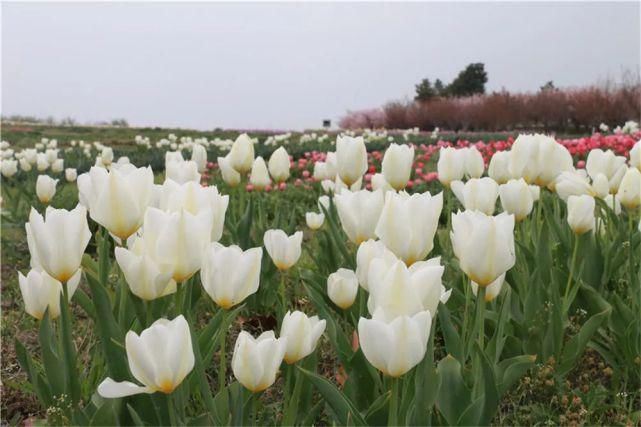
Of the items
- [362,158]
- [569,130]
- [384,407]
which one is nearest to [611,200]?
[362,158]

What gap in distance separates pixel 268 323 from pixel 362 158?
2.83 feet

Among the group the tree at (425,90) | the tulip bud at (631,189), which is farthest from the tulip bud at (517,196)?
the tree at (425,90)

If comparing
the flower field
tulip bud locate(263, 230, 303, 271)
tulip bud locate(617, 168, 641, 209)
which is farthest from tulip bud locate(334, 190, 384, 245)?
tulip bud locate(617, 168, 641, 209)

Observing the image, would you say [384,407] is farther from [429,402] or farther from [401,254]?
[401,254]

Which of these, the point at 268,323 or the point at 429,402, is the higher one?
the point at 429,402

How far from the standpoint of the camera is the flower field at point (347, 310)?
1213 mm

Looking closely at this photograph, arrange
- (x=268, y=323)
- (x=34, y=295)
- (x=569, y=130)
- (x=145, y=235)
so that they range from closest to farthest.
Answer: (x=145, y=235)
(x=34, y=295)
(x=268, y=323)
(x=569, y=130)

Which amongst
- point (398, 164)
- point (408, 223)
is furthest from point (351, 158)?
point (408, 223)

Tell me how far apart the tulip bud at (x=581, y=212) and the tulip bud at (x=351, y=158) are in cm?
74

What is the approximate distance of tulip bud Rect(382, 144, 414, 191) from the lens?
7.44 feet

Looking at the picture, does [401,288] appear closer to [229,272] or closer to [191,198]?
[229,272]

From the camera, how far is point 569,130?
2531 centimetres

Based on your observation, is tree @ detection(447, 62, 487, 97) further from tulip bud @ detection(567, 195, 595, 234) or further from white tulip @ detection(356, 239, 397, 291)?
white tulip @ detection(356, 239, 397, 291)

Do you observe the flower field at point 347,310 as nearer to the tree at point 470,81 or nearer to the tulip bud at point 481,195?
the tulip bud at point 481,195
